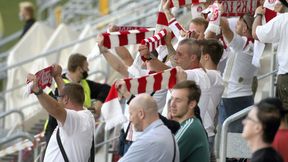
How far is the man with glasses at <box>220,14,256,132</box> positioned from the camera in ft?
42.3

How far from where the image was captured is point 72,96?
11.3m

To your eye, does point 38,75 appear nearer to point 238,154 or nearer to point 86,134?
point 86,134

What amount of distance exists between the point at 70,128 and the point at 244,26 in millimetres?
2669

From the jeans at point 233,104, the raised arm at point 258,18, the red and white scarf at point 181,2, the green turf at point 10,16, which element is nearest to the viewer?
the raised arm at point 258,18

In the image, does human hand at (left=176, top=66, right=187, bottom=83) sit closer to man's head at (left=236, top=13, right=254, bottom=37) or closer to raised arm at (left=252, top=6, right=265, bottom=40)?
raised arm at (left=252, top=6, right=265, bottom=40)

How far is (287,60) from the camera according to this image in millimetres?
11500

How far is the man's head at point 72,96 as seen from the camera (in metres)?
11.2

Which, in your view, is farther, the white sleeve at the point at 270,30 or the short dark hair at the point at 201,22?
the short dark hair at the point at 201,22

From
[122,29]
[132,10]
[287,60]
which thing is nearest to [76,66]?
[122,29]

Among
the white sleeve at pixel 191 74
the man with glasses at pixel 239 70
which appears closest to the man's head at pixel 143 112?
the white sleeve at pixel 191 74

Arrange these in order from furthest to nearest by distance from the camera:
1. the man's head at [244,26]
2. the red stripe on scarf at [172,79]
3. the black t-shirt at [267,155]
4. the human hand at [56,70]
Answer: the man's head at [244,26]
the human hand at [56,70]
the red stripe on scarf at [172,79]
the black t-shirt at [267,155]

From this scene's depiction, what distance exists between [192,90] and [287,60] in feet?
5.33

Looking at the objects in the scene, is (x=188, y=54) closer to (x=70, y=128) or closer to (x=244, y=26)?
(x=70, y=128)

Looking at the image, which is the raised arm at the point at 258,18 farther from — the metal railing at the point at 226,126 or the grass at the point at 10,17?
the grass at the point at 10,17
